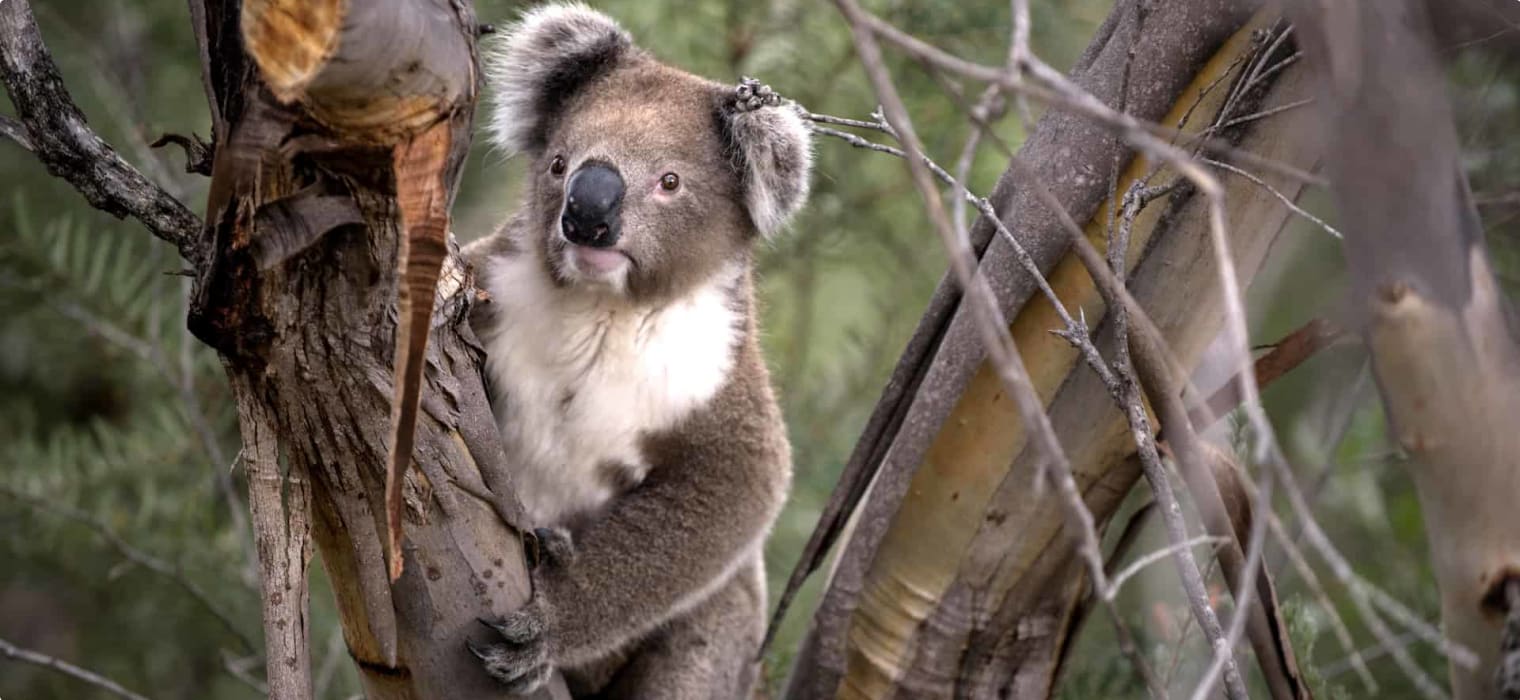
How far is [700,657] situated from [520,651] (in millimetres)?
1104

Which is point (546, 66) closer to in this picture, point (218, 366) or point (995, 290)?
point (995, 290)

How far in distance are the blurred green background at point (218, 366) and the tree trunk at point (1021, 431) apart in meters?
0.87

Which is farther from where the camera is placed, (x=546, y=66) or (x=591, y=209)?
(x=546, y=66)

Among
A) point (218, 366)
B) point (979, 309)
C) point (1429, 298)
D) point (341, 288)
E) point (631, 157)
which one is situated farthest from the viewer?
point (218, 366)

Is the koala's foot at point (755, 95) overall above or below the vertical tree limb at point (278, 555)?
above

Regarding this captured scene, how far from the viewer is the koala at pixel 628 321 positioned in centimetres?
312

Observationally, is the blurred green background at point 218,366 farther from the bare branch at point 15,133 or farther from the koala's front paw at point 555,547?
the bare branch at point 15,133

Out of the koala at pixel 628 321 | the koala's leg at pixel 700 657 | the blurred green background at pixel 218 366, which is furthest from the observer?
the blurred green background at pixel 218 366

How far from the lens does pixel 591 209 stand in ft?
9.88

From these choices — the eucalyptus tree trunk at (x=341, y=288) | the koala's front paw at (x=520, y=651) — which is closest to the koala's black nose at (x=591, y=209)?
the eucalyptus tree trunk at (x=341, y=288)

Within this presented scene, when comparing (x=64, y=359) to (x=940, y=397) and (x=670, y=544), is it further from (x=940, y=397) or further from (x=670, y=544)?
(x=940, y=397)

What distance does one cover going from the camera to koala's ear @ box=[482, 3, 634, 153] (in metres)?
3.41

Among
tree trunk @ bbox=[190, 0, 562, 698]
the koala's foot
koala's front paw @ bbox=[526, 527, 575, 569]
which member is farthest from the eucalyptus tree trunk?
the koala's foot

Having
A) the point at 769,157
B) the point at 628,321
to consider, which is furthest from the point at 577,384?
the point at 769,157
